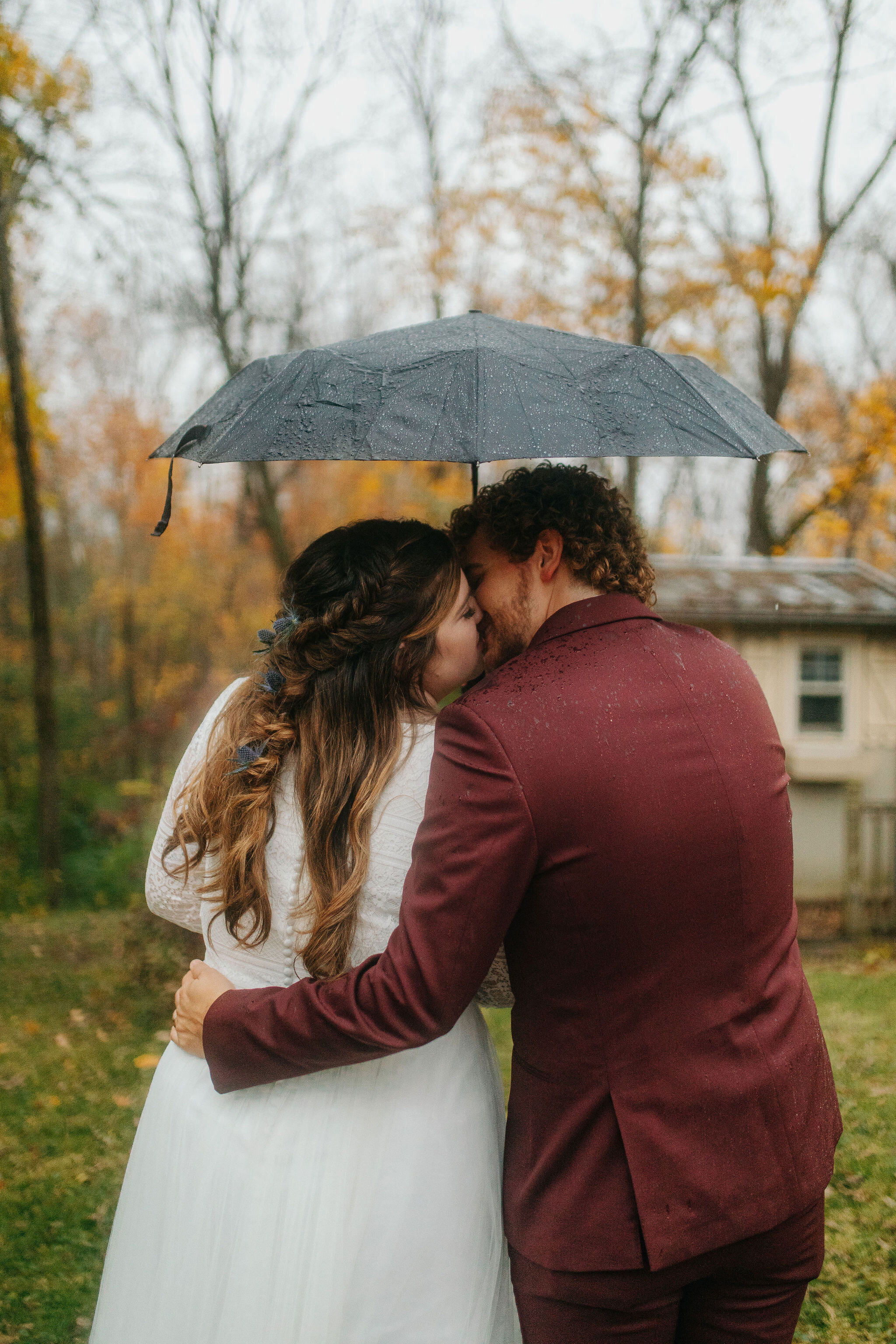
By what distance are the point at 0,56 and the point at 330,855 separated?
29.5 feet

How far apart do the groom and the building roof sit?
9.74m

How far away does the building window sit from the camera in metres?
12.7

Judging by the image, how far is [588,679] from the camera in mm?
1599

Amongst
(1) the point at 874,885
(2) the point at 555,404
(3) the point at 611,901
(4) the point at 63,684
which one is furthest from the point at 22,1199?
(4) the point at 63,684

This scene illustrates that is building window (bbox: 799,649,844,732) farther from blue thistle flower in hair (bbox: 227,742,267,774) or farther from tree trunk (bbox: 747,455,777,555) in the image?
blue thistle flower in hair (bbox: 227,742,267,774)

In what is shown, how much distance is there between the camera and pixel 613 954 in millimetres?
1549

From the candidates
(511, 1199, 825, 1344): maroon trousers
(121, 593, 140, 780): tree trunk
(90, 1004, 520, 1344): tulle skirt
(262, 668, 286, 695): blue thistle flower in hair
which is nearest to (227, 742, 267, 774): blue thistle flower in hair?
(262, 668, 286, 695): blue thistle flower in hair

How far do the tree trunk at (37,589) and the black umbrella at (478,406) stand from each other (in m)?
7.71

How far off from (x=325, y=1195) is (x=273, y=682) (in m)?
0.92

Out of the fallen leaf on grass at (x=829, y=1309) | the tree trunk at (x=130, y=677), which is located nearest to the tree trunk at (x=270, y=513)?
the tree trunk at (x=130, y=677)

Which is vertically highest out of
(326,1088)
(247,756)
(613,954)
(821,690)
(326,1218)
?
(247,756)

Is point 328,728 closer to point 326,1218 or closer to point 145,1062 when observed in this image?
point 326,1218

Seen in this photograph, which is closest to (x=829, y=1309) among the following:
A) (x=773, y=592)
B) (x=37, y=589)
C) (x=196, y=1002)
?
(x=196, y=1002)

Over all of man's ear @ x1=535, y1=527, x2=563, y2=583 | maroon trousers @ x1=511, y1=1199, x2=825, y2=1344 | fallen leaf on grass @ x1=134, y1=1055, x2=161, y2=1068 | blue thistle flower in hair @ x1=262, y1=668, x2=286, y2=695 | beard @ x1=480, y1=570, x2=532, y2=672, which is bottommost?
fallen leaf on grass @ x1=134, y1=1055, x2=161, y2=1068
